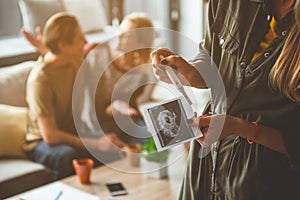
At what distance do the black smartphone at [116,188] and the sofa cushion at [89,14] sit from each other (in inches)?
94.3

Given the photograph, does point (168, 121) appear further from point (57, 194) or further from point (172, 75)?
point (57, 194)

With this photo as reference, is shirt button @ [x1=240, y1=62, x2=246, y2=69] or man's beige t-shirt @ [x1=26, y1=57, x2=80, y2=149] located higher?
shirt button @ [x1=240, y1=62, x2=246, y2=69]

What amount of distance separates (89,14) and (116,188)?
8.34 feet

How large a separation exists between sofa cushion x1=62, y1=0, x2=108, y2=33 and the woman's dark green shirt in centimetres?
306

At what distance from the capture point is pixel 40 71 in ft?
8.45

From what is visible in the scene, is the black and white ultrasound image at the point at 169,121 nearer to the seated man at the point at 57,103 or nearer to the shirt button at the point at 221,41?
the shirt button at the point at 221,41

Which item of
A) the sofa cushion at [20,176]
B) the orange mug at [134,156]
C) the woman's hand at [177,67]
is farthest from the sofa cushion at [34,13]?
the woman's hand at [177,67]

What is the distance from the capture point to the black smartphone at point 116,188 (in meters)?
2.05

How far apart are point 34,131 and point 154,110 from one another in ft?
4.67

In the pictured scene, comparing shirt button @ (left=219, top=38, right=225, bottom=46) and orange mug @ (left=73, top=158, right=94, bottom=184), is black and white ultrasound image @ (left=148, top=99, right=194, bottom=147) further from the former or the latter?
orange mug @ (left=73, top=158, right=94, bottom=184)

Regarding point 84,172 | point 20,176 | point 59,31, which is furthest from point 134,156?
point 59,31

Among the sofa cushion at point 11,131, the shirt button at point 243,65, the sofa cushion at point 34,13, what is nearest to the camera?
the shirt button at point 243,65

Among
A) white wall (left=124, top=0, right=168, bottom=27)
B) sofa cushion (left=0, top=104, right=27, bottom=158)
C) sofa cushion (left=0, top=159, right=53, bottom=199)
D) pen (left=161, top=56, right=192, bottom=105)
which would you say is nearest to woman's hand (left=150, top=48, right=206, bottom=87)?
pen (left=161, top=56, right=192, bottom=105)

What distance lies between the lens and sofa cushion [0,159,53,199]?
2344 millimetres
